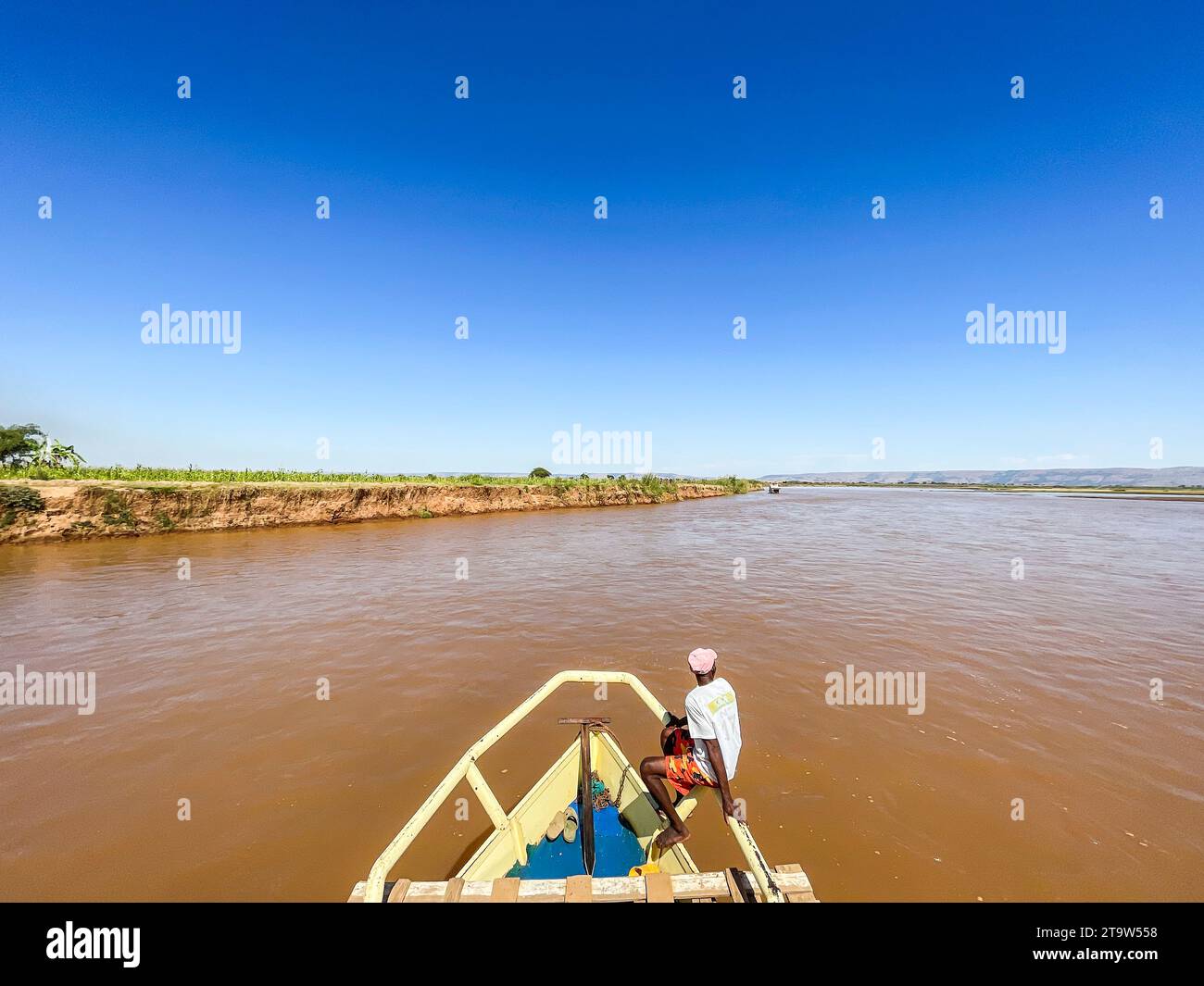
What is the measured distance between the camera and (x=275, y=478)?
28734mm

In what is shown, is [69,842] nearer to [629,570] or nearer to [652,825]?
[652,825]

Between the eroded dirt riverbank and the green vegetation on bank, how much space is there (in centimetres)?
190

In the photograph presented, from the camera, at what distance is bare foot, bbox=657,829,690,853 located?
11.0 ft

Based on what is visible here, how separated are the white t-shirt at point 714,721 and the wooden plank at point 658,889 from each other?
0.97 m

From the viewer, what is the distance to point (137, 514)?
2017 cm

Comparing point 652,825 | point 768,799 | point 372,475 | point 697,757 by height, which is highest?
point 372,475

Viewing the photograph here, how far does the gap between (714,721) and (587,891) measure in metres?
1.39

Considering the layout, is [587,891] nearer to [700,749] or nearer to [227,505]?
[700,749]

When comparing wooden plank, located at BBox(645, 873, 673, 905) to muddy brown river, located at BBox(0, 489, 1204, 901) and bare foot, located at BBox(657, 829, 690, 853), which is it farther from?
muddy brown river, located at BBox(0, 489, 1204, 901)

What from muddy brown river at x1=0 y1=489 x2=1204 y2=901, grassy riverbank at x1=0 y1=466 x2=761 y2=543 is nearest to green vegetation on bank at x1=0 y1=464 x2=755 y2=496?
grassy riverbank at x1=0 y1=466 x2=761 y2=543

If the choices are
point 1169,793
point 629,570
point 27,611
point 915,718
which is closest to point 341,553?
point 27,611

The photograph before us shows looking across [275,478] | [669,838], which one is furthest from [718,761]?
[275,478]

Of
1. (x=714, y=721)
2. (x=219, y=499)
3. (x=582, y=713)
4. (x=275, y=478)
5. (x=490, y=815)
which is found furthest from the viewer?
(x=275, y=478)

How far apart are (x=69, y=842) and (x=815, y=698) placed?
8.69 m
